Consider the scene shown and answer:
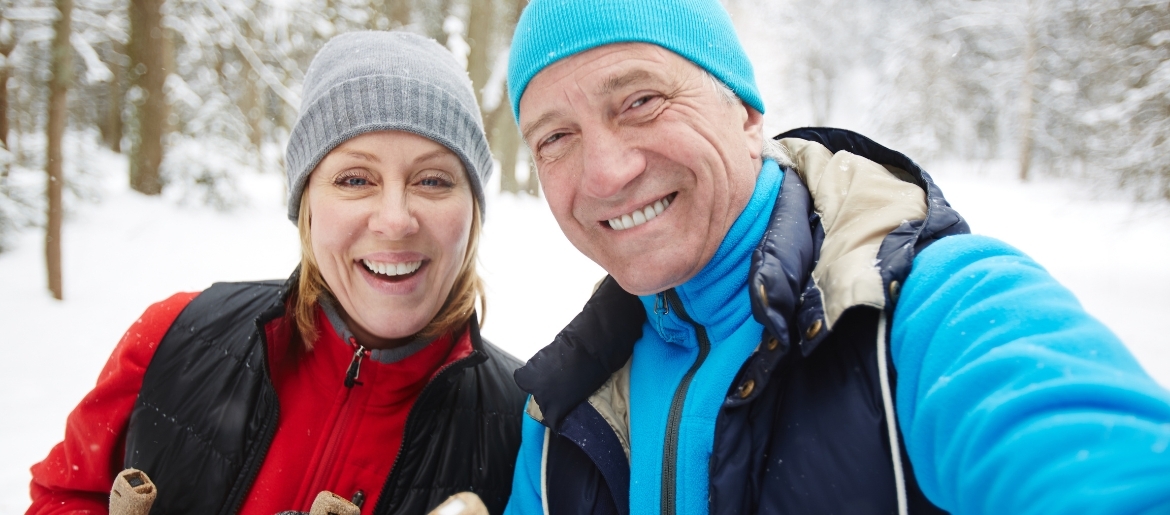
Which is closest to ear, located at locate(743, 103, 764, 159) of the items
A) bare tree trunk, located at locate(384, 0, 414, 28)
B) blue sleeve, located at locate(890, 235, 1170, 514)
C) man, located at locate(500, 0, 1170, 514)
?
man, located at locate(500, 0, 1170, 514)

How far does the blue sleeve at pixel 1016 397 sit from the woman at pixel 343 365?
1.34 m

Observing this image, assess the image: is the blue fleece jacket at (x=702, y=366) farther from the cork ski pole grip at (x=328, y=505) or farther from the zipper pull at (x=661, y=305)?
the cork ski pole grip at (x=328, y=505)

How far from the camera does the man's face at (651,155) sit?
1.42 meters

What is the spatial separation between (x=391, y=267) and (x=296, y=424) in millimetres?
604

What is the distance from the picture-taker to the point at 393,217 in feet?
5.86

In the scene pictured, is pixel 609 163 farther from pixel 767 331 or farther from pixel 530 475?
pixel 530 475

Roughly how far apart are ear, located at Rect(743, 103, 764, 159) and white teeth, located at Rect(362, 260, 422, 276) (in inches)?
44.9

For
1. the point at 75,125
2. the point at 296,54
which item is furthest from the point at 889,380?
the point at 75,125

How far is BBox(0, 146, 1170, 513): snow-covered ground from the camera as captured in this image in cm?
493

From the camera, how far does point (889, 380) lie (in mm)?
1038

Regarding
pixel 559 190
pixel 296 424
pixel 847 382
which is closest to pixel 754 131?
pixel 559 190

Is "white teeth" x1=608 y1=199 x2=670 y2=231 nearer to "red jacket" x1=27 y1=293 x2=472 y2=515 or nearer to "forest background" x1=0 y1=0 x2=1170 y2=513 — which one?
"red jacket" x1=27 y1=293 x2=472 y2=515

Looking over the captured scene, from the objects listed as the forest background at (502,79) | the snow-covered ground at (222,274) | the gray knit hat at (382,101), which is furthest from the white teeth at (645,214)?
the snow-covered ground at (222,274)

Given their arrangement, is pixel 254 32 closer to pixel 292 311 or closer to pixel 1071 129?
pixel 292 311
